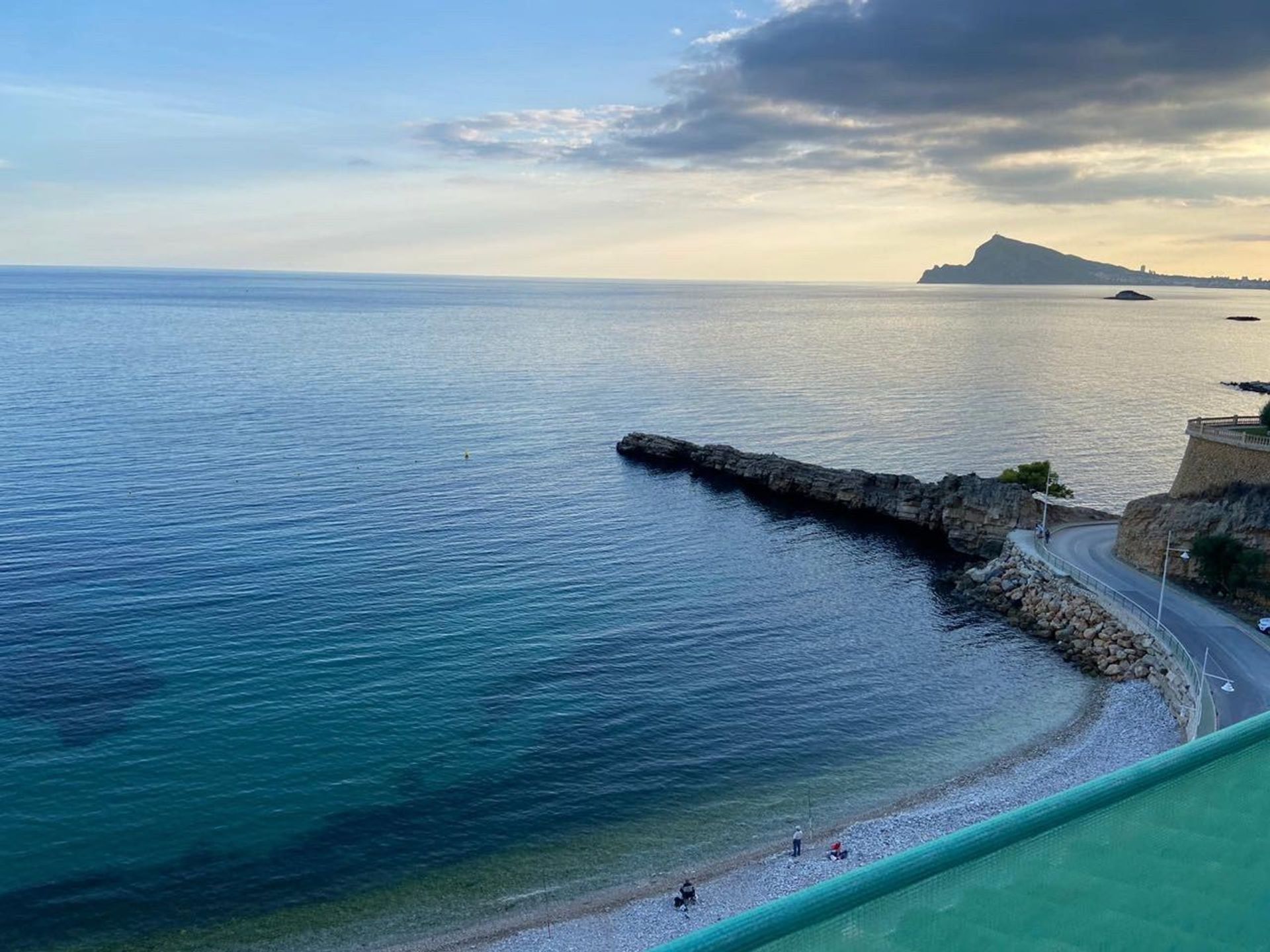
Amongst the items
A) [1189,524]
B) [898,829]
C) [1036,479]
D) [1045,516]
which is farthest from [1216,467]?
[898,829]

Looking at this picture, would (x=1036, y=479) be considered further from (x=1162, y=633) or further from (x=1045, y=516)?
(x=1162, y=633)

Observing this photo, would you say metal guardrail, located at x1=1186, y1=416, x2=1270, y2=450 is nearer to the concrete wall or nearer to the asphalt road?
the concrete wall

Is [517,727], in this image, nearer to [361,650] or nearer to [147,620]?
[361,650]

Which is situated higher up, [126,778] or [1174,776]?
[1174,776]

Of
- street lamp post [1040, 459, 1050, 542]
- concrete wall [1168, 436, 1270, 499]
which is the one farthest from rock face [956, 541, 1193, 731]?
concrete wall [1168, 436, 1270, 499]

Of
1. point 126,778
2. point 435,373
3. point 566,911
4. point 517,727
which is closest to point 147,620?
point 126,778

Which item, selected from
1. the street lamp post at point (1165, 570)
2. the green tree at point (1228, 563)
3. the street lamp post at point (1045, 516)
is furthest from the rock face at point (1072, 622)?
the green tree at point (1228, 563)

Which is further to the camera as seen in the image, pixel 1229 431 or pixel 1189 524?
pixel 1229 431
